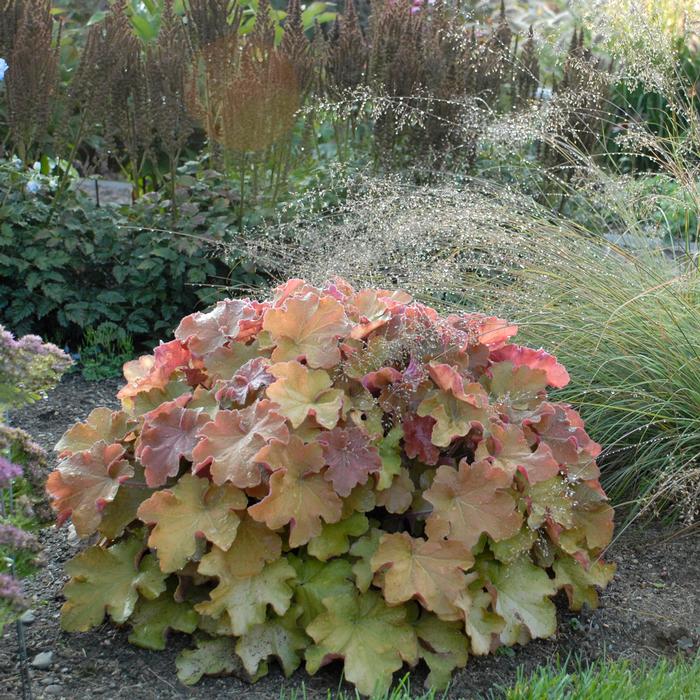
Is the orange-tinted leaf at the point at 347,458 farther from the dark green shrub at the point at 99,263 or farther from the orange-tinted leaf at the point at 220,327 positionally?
the dark green shrub at the point at 99,263

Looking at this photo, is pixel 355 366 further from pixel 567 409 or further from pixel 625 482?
pixel 625 482

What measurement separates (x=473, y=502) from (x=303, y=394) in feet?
1.57

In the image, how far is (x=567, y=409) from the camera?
2.74 metres

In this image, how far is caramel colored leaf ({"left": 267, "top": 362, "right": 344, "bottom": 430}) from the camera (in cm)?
228

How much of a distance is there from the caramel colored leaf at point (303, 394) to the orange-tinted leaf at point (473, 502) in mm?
299

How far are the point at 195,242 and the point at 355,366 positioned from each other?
220 cm

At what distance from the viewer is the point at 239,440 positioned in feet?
7.55

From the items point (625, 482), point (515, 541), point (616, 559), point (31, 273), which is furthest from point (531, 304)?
point (31, 273)

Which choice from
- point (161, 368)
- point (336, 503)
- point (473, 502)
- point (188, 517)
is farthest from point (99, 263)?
point (473, 502)

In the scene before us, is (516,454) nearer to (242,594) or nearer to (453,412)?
(453,412)

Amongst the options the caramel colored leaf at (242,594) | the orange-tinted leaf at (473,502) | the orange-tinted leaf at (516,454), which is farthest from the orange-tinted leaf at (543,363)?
the caramel colored leaf at (242,594)

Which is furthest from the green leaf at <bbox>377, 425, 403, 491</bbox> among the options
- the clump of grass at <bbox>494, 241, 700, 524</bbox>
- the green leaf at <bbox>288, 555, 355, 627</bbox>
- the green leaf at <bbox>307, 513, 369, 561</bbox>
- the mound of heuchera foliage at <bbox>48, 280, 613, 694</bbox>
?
the clump of grass at <bbox>494, 241, 700, 524</bbox>

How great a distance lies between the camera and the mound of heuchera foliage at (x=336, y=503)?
2.25 metres

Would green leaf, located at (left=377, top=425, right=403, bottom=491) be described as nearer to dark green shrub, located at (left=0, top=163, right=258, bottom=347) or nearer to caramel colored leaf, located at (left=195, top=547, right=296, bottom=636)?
caramel colored leaf, located at (left=195, top=547, right=296, bottom=636)
